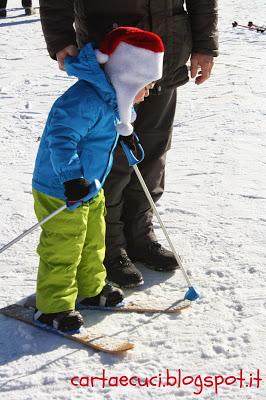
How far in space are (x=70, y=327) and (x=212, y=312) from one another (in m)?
0.69

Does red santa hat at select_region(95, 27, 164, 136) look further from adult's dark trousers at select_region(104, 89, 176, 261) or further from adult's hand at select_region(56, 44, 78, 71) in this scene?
adult's dark trousers at select_region(104, 89, 176, 261)

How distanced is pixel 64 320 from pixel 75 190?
2.17 feet

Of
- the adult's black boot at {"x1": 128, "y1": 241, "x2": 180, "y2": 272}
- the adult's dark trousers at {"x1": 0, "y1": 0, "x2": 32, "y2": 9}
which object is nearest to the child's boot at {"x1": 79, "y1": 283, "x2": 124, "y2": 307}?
the adult's black boot at {"x1": 128, "y1": 241, "x2": 180, "y2": 272}

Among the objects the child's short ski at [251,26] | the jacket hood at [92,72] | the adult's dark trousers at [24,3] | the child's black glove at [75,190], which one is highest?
the jacket hood at [92,72]

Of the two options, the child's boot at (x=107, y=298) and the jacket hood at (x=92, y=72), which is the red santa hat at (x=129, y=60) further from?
the child's boot at (x=107, y=298)

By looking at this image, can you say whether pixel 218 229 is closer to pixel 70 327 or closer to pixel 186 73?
pixel 186 73

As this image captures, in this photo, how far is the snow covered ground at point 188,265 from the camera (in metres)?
2.67

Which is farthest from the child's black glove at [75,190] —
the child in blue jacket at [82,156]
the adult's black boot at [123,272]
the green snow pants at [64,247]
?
the adult's black boot at [123,272]

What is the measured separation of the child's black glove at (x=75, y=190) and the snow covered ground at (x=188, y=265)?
2.27ft

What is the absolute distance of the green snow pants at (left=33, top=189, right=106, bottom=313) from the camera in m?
2.83

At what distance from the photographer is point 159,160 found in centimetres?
351

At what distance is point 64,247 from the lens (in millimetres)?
2848

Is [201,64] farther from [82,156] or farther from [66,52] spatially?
[82,156]

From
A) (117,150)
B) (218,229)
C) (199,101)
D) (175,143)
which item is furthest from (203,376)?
(199,101)
